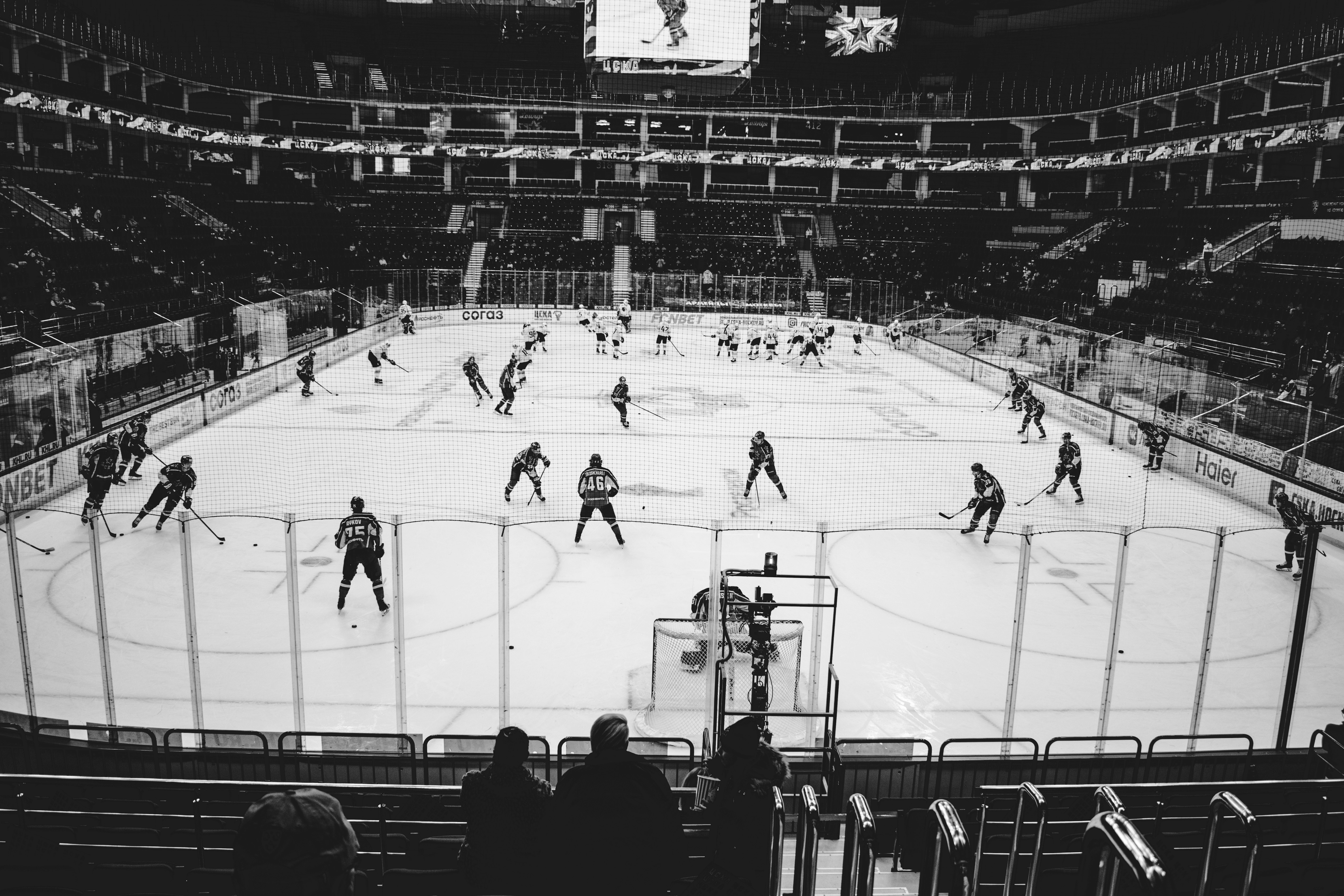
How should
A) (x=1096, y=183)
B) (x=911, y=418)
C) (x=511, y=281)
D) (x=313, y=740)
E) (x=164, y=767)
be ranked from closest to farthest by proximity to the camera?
(x=164, y=767) → (x=313, y=740) → (x=911, y=418) → (x=511, y=281) → (x=1096, y=183)

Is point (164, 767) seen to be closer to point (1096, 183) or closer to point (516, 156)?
point (516, 156)

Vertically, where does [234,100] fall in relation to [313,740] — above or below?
above

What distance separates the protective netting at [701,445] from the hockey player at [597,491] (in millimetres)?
1567

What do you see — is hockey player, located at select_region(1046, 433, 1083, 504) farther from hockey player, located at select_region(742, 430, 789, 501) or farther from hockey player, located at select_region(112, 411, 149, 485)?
hockey player, located at select_region(112, 411, 149, 485)

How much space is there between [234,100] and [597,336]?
2896 cm

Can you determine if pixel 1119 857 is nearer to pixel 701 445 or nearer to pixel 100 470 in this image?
pixel 100 470

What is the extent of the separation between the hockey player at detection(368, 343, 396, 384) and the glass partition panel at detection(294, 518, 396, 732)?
12570 mm

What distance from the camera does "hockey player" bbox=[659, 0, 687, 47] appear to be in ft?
109

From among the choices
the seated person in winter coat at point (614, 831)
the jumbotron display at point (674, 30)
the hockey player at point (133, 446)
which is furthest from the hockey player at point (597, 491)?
the jumbotron display at point (674, 30)

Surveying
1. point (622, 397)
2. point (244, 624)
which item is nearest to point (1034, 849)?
point (244, 624)

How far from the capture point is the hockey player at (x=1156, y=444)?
16734 millimetres

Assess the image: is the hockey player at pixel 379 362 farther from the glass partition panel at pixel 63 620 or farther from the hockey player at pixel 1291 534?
the hockey player at pixel 1291 534

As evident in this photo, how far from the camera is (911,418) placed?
2144 cm

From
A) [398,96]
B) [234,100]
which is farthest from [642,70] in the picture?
[234,100]
